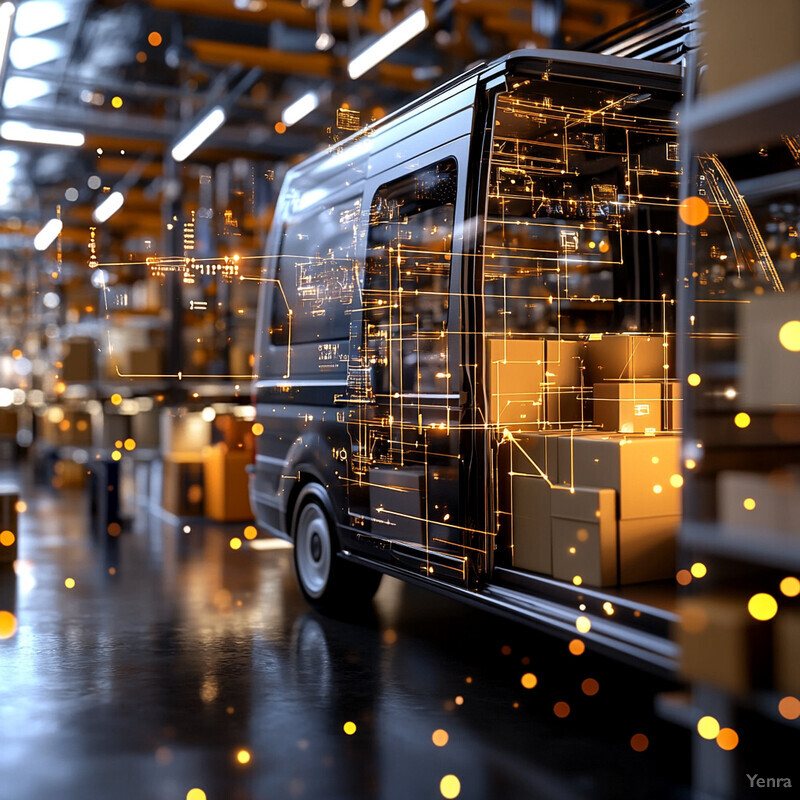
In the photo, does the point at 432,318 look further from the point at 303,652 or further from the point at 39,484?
the point at 39,484

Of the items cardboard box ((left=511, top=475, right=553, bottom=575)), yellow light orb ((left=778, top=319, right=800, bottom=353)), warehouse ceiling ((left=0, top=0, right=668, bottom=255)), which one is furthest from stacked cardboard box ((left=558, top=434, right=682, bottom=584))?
warehouse ceiling ((left=0, top=0, right=668, bottom=255))

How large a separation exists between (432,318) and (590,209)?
2.99ft

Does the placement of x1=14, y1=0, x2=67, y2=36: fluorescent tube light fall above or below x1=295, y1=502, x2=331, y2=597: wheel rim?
above

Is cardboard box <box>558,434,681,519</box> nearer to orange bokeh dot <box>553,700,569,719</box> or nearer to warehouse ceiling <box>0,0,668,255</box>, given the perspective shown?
orange bokeh dot <box>553,700,569,719</box>

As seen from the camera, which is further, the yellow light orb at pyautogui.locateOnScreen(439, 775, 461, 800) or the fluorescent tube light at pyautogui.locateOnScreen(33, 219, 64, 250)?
the fluorescent tube light at pyautogui.locateOnScreen(33, 219, 64, 250)

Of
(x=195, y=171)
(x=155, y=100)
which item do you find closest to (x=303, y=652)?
(x=195, y=171)

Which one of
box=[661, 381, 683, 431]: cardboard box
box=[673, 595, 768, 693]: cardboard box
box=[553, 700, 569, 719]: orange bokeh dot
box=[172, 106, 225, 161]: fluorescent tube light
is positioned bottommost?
box=[553, 700, 569, 719]: orange bokeh dot

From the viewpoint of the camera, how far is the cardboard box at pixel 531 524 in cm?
343

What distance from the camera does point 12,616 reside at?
16.0 feet

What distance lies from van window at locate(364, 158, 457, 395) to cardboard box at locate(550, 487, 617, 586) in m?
0.70

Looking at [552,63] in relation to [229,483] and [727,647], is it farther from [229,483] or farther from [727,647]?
[229,483]

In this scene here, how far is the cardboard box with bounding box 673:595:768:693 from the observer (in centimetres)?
224

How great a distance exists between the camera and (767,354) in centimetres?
215

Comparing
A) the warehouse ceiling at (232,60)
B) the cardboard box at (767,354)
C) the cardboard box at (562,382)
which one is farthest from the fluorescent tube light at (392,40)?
the cardboard box at (767,354)
